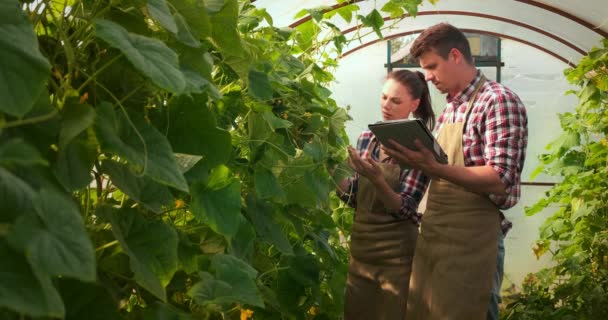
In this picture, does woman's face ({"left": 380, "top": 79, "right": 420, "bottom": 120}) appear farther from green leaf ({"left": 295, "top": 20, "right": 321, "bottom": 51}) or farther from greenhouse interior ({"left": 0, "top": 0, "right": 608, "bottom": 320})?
green leaf ({"left": 295, "top": 20, "right": 321, "bottom": 51})

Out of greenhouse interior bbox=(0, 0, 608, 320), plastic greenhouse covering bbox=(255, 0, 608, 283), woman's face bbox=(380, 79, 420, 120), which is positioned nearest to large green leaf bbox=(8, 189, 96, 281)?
greenhouse interior bbox=(0, 0, 608, 320)

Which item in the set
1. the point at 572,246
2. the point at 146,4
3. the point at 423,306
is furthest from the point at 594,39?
the point at 146,4

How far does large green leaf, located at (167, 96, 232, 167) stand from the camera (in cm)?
132

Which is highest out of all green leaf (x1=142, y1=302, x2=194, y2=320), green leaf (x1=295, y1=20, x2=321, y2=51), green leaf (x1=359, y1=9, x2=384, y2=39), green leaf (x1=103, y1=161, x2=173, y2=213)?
green leaf (x1=103, y1=161, x2=173, y2=213)

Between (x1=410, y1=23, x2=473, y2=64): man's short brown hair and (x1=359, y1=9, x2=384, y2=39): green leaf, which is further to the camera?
(x1=359, y1=9, x2=384, y2=39): green leaf

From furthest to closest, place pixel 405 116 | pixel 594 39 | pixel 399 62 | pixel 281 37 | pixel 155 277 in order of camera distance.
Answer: pixel 399 62, pixel 594 39, pixel 405 116, pixel 281 37, pixel 155 277

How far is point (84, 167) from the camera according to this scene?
974 millimetres

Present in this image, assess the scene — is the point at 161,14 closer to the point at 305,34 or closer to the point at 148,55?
the point at 148,55

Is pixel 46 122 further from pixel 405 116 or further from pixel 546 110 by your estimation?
pixel 546 110

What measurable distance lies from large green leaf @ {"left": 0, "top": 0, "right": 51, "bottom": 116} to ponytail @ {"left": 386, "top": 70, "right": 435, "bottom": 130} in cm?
284

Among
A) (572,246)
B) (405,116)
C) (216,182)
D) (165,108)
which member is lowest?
(572,246)

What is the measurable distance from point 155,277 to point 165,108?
0.32 metres

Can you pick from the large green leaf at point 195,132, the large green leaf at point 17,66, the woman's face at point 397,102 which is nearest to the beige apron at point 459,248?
the woman's face at point 397,102

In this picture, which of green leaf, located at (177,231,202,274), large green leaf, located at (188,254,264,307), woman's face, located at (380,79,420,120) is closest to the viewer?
large green leaf, located at (188,254,264,307)
